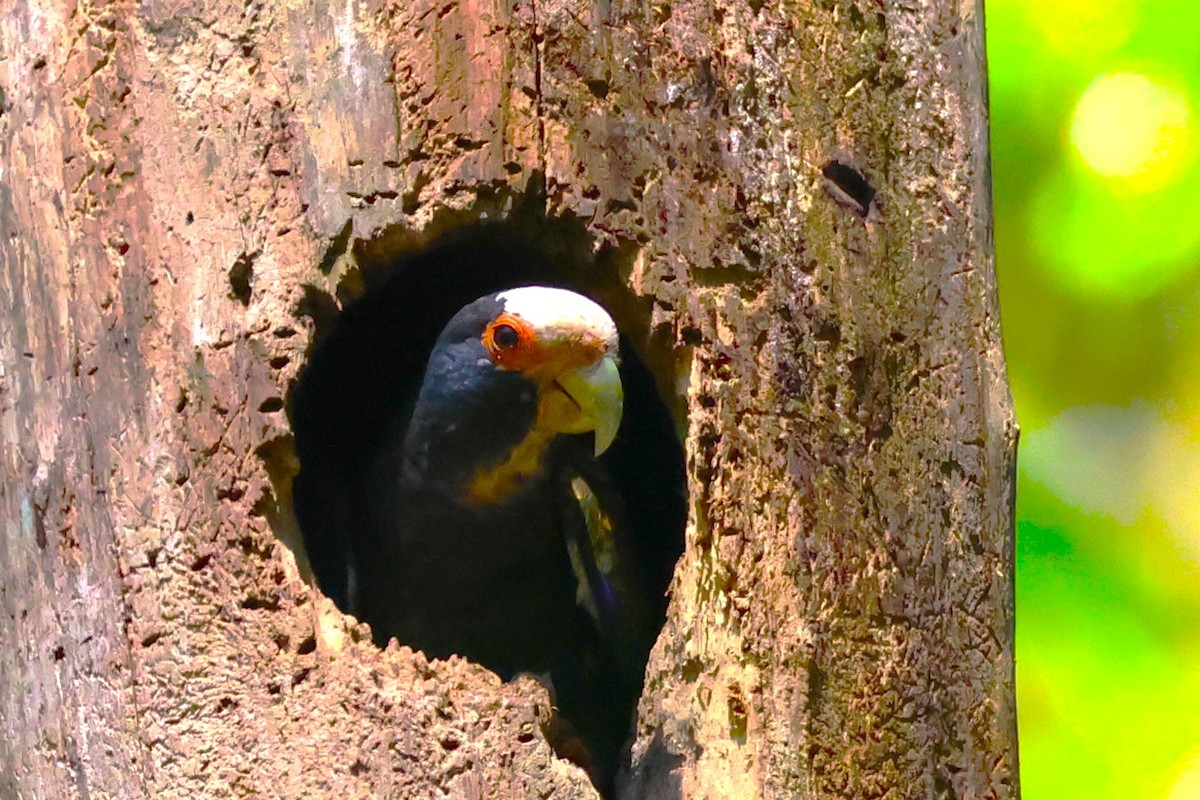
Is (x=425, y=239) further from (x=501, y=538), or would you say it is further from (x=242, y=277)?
(x=501, y=538)

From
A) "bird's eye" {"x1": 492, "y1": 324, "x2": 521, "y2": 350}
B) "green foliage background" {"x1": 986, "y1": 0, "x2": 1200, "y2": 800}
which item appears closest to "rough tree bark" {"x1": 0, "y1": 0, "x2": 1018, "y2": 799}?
"bird's eye" {"x1": 492, "y1": 324, "x2": 521, "y2": 350}

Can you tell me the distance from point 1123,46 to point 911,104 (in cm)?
307

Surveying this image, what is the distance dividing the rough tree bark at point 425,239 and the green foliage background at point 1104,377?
9.33 feet

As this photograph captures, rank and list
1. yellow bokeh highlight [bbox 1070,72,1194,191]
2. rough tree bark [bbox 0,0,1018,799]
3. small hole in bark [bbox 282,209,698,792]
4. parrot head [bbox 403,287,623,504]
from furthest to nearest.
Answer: yellow bokeh highlight [bbox 1070,72,1194,191]
small hole in bark [bbox 282,209,698,792]
parrot head [bbox 403,287,623,504]
rough tree bark [bbox 0,0,1018,799]

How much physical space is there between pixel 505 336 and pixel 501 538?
0.52 meters

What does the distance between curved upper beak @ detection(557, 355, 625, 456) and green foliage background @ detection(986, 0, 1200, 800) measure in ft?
9.51

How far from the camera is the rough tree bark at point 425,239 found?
5.20 feet

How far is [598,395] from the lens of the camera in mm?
2045

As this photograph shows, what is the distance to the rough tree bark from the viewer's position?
1586 mm

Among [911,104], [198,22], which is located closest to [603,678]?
[911,104]

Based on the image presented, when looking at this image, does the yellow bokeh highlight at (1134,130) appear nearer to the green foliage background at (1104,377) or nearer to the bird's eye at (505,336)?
the green foliage background at (1104,377)

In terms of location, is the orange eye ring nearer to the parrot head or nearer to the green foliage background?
the parrot head

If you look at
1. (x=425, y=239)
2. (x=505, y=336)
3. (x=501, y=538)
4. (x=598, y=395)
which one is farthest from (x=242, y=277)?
(x=501, y=538)

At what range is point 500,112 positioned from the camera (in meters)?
1.70
